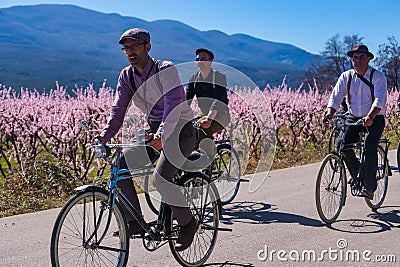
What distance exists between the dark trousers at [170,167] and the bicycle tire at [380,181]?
3413mm

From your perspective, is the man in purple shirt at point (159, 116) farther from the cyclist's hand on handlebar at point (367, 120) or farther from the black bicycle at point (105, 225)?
the cyclist's hand on handlebar at point (367, 120)

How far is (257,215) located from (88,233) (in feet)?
10.7

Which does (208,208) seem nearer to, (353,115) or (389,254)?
(389,254)

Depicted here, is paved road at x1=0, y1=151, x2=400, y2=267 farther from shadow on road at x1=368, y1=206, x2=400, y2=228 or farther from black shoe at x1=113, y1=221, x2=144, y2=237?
black shoe at x1=113, y1=221, x2=144, y2=237

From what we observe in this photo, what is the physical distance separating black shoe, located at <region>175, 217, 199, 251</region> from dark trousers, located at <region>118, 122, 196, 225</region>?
0.19ft

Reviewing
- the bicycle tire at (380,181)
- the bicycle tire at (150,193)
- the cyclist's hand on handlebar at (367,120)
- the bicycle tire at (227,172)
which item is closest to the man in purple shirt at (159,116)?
the bicycle tire at (150,193)

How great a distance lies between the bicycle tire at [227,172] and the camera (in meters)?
7.90

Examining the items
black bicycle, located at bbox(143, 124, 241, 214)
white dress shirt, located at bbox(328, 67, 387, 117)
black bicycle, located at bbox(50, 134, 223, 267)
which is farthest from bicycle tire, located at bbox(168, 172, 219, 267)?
white dress shirt, located at bbox(328, 67, 387, 117)

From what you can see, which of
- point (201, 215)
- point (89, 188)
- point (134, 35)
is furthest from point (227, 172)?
point (89, 188)

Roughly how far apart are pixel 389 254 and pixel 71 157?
6.73m

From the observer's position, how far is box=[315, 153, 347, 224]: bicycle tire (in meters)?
6.44

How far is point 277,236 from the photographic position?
604cm

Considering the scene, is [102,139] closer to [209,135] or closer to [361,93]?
[209,135]

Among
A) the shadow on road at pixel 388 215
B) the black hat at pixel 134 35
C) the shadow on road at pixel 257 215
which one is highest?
the black hat at pixel 134 35
